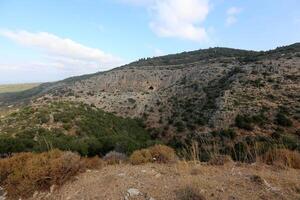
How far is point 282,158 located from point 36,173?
560 centimetres

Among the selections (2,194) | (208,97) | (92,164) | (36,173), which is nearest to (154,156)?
(92,164)

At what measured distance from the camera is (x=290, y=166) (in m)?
7.00

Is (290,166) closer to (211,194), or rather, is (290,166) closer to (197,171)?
(197,171)

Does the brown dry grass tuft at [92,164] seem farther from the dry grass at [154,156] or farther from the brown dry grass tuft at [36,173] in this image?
the dry grass at [154,156]

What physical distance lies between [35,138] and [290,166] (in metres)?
21.1

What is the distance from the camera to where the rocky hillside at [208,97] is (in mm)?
29962

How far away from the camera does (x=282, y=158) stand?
24.3ft

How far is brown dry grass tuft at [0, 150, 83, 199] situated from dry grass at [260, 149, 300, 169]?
14.7 feet

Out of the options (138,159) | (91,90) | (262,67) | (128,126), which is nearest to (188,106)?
(128,126)

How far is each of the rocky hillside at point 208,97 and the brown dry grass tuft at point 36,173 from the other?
18561 millimetres

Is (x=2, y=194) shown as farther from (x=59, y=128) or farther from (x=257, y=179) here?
(x=59, y=128)

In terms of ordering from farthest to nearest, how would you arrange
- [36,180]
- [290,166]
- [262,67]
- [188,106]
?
[262,67]
[188,106]
[290,166]
[36,180]

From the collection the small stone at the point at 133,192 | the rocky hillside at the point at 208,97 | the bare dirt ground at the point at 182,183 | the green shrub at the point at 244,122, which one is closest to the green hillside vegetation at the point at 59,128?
the rocky hillside at the point at 208,97

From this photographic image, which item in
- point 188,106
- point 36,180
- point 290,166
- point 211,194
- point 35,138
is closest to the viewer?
point 211,194
